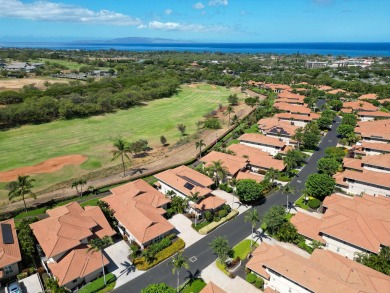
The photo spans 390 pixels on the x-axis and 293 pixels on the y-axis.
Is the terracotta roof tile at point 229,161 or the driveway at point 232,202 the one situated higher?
the terracotta roof tile at point 229,161

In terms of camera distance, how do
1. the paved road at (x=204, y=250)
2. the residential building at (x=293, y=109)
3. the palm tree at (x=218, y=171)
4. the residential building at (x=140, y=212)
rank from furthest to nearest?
the residential building at (x=293, y=109) → the palm tree at (x=218, y=171) → the residential building at (x=140, y=212) → the paved road at (x=204, y=250)

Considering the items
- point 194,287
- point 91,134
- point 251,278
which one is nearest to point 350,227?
point 251,278

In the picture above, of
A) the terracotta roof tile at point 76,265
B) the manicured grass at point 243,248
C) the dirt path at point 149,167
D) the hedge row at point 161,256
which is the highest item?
the terracotta roof tile at point 76,265

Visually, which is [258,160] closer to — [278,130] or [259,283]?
[278,130]

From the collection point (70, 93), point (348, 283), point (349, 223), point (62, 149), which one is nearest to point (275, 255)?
point (348, 283)

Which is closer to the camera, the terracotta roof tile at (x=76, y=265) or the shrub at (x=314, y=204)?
the terracotta roof tile at (x=76, y=265)

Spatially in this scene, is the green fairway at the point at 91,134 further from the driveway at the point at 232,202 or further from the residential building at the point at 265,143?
the driveway at the point at 232,202

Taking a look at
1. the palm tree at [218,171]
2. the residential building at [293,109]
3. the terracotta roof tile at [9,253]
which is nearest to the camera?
the terracotta roof tile at [9,253]

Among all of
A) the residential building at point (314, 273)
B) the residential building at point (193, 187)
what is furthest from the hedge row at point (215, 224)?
the residential building at point (314, 273)
